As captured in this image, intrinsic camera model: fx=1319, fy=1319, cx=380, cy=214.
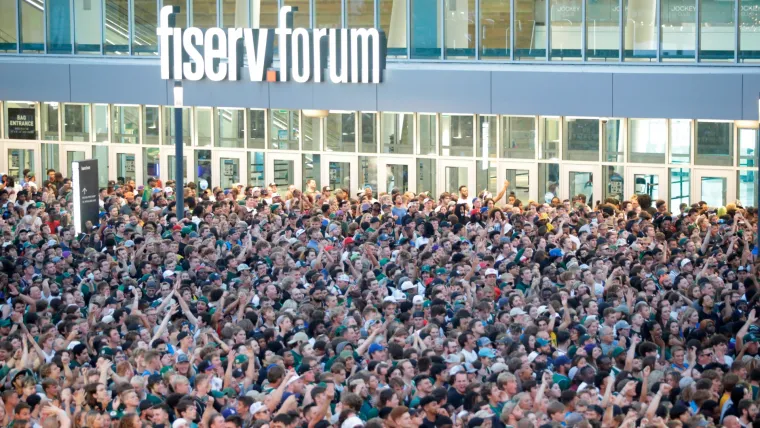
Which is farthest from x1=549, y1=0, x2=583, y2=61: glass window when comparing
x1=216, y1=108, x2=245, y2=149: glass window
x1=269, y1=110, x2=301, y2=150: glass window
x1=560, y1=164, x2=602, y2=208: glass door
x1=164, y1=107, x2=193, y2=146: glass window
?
x1=164, y1=107, x2=193, y2=146: glass window

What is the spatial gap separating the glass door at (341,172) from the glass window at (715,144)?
847 centimetres

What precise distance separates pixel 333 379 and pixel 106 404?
209cm

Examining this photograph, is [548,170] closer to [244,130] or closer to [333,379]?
[244,130]

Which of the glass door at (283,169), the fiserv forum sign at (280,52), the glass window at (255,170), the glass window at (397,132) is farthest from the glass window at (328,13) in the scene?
the glass window at (255,170)

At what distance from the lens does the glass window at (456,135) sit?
30719 millimetres

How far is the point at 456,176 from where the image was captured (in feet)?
102

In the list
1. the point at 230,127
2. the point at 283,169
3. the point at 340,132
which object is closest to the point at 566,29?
the point at 340,132

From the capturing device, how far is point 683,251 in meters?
19.6

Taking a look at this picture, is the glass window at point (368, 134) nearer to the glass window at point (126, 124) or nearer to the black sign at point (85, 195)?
the glass window at point (126, 124)

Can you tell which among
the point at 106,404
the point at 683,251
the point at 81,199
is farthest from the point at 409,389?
the point at 81,199

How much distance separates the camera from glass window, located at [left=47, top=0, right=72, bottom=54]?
34463mm

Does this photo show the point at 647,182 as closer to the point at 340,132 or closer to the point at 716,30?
the point at 716,30

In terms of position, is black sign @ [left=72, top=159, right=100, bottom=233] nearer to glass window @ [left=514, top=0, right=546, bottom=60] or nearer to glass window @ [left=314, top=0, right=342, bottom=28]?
glass window @ [left=314, top=0, right=342, bottom=28]

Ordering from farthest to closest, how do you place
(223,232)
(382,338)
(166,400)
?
(223,232), (382,338), (166,400)
